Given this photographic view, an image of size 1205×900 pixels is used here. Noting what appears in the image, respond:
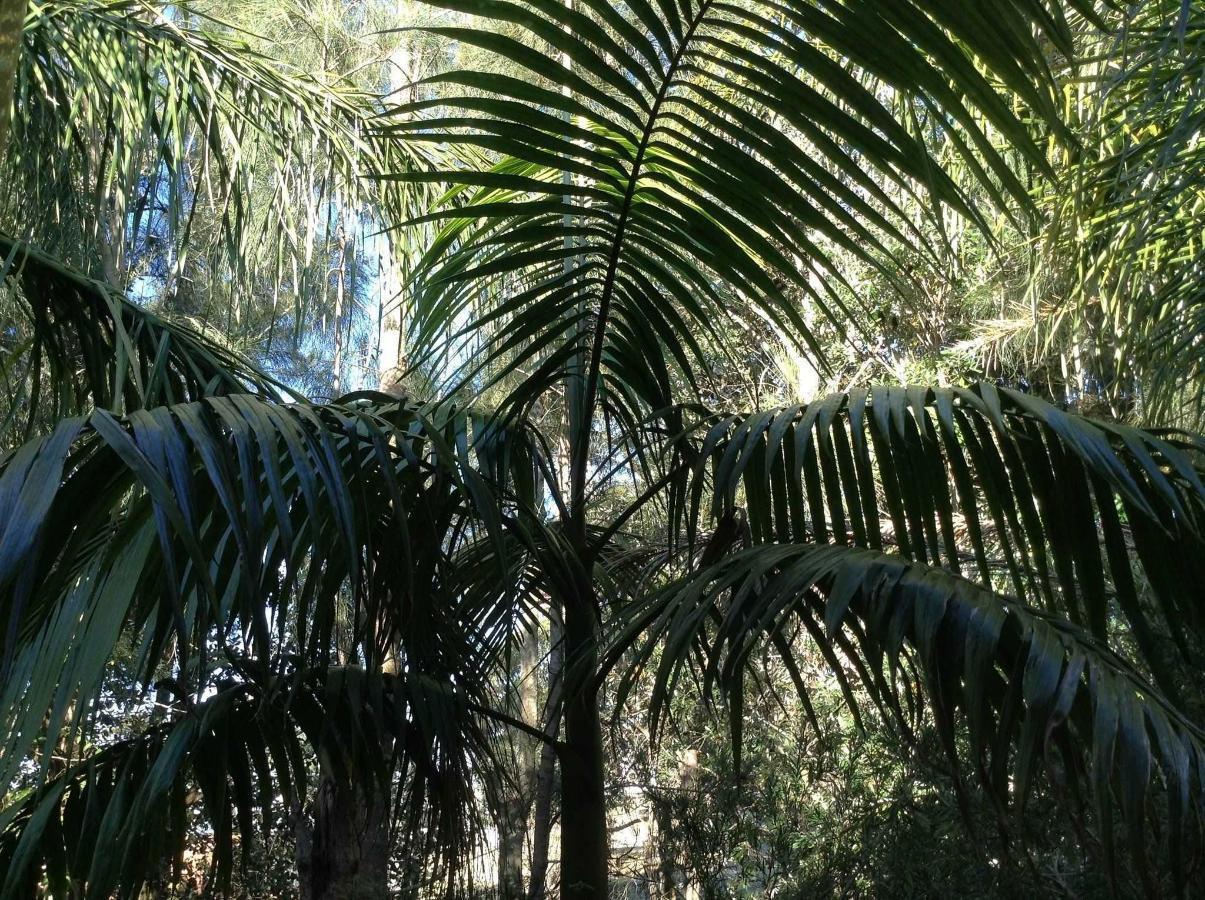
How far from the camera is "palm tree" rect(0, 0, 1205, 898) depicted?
1.10 meters

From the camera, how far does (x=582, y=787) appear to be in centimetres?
175

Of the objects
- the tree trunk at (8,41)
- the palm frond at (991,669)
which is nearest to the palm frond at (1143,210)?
the palm frond at (991,669)

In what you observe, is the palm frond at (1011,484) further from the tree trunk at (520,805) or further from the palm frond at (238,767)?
the tree trunk at (520,805)

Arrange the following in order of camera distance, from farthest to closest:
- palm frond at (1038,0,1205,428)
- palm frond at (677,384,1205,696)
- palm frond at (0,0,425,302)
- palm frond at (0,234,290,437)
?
palm frond at (0,0,425,302) < palm frond at (1038,0,1205,428) < palm frond at (0,234,290,437) < palm frond at (677,384,1205,696)

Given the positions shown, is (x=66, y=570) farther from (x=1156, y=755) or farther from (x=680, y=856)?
(x=680, y=856)

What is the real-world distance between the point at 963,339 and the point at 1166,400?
3888 mm

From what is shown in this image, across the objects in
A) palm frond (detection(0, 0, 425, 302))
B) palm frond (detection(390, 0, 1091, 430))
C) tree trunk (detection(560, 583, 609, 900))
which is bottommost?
tree trunk (detection(560, 583, 609, 900))

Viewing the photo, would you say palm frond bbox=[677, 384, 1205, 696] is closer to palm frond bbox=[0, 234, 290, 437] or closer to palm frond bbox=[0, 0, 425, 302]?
palm frond bbox=[0, 234, 290, 437]

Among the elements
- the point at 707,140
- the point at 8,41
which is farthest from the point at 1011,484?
the point at 8,41

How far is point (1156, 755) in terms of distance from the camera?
3.83 feet

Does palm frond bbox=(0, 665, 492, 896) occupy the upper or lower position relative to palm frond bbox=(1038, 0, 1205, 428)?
lower

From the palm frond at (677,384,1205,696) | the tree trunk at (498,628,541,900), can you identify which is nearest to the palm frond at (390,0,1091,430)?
the palm frond at (677,384,1205,696)

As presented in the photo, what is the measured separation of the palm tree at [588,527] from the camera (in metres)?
1.10

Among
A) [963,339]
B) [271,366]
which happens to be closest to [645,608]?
[963,339]
